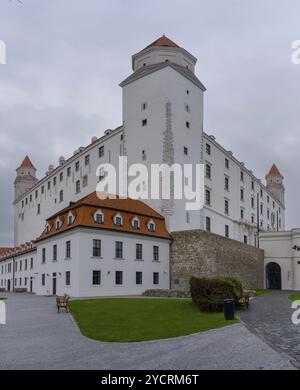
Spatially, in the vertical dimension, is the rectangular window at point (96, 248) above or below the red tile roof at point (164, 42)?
below

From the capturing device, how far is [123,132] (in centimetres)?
5422

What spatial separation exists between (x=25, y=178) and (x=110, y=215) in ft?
174

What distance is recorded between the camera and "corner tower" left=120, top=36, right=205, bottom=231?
48938 millimetres

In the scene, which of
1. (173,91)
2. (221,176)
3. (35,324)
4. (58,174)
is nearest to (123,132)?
(173,91)

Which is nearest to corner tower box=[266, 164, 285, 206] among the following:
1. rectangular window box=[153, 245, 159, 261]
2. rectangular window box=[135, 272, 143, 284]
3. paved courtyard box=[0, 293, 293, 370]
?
rectangular window box=[153, 245, 159, 261]

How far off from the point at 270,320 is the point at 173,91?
1417 inches

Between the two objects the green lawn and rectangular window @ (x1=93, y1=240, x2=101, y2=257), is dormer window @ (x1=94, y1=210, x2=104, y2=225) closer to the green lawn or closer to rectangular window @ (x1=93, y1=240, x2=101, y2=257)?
rectangular window @ (x1=93, y1=240, x2=101, y2=257)

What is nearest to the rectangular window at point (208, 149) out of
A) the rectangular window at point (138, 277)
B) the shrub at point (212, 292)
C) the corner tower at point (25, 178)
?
the rectangular window at point (138, 277)

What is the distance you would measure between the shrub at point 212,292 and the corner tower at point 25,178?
6978cm

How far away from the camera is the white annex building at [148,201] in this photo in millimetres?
39438

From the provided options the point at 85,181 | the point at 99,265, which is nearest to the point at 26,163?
the point at 85,181

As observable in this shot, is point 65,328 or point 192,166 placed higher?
point 192,166

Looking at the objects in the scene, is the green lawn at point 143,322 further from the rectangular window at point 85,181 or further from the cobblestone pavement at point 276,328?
the rectangular window at point 85,181
